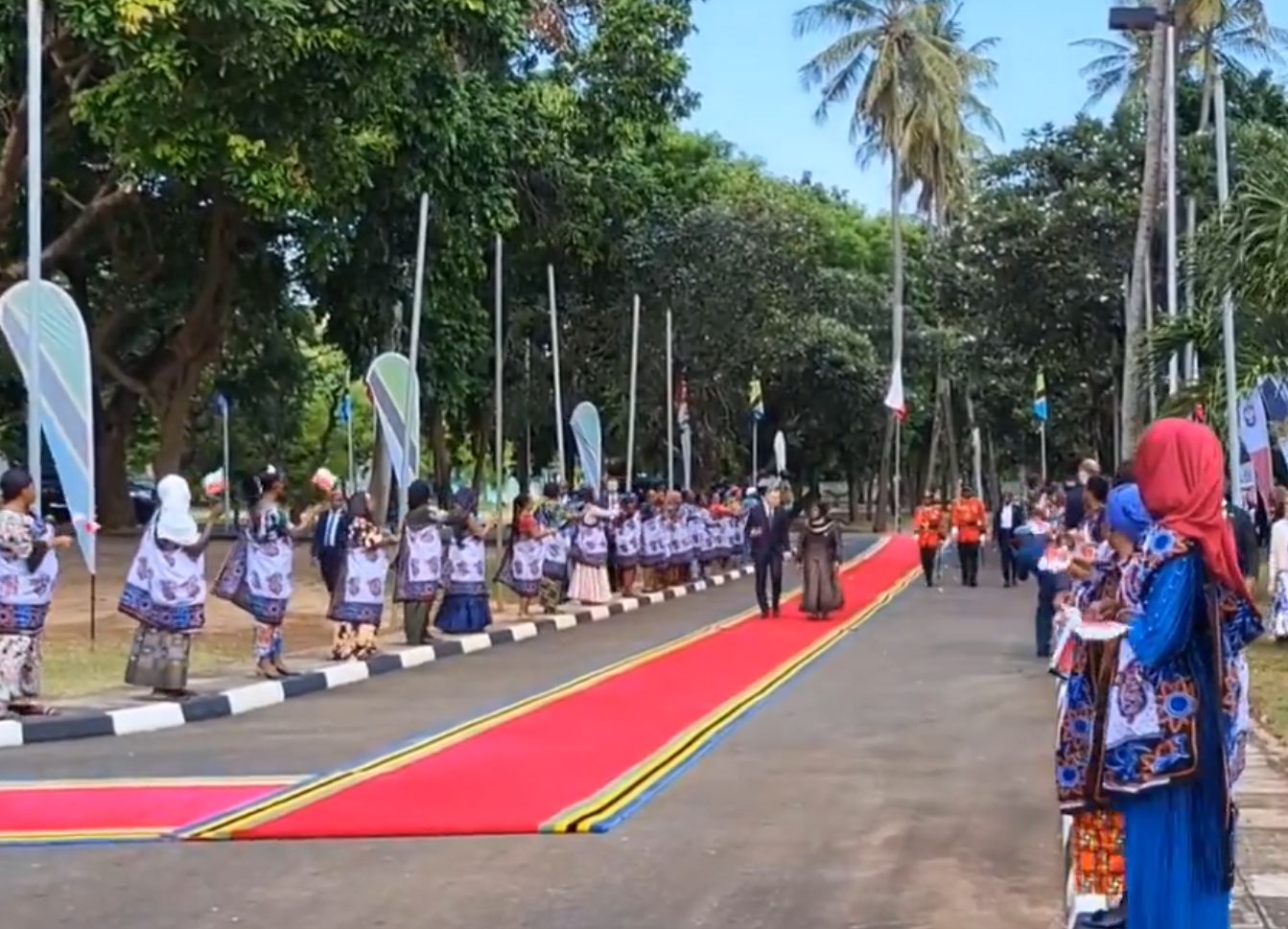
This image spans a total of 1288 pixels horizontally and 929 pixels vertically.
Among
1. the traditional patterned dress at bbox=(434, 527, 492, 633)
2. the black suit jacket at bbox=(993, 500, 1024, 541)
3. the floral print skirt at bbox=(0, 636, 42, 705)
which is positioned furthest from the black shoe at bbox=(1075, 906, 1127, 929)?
the black suit jacket at bbox=(993, 500, 1024, 541)

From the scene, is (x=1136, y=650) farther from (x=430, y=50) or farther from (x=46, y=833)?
(x=430, y=50)

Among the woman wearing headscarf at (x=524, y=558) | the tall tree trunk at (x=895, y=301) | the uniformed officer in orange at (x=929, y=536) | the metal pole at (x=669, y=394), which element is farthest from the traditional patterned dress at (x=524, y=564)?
the tall tree trunk at (x=895, y=301)

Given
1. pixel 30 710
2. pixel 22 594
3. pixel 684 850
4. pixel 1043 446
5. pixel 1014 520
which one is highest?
pixel 1043 446

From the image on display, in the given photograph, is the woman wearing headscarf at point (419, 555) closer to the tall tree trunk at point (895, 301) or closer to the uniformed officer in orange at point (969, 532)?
the uniformed officer in orange at point (969, 532)

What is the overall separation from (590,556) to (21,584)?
1494 cm

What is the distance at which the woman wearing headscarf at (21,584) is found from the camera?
13.2 metres

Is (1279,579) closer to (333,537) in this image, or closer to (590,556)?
(333,537)

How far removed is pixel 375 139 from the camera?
25.0 metres

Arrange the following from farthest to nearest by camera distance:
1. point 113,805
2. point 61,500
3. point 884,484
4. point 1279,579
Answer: point 884,484 → point 61,500 → point 1279,579 → point 113,805

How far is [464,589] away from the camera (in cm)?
2184

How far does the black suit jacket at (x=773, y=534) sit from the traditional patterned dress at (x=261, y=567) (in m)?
10.0

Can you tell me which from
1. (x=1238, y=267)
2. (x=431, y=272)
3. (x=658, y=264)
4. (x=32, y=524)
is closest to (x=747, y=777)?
(x=32, y=524)

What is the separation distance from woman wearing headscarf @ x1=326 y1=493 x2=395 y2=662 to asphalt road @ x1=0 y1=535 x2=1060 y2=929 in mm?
2885

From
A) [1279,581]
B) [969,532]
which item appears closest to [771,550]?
[1279,581]
